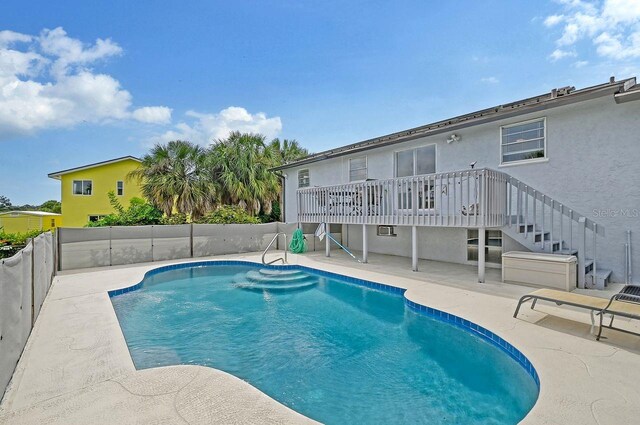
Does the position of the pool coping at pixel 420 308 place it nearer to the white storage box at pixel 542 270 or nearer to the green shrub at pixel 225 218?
the white storage box at pixel 542 270

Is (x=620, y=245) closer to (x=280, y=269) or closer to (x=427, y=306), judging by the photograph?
(x=427, y=306)

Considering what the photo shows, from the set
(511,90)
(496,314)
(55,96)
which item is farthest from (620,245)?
(55,96)

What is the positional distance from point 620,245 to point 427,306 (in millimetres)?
5137

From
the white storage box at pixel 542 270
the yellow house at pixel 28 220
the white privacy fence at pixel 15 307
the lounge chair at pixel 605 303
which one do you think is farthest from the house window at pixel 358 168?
the yellow house at pixel 28 220

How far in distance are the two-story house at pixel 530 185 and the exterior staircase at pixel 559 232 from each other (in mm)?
26

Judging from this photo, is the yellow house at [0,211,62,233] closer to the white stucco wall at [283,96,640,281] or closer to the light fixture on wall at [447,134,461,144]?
the light fixture on wall at [447,134,461,144]

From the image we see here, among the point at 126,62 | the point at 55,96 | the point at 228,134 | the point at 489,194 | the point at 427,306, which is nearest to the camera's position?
the point at 427,306

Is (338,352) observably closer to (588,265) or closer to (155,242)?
(588,265)

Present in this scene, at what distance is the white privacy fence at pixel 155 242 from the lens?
1066 cm

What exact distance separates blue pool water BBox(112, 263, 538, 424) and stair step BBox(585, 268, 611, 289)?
4.04 metres

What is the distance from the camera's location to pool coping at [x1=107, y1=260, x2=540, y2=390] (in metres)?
4.14

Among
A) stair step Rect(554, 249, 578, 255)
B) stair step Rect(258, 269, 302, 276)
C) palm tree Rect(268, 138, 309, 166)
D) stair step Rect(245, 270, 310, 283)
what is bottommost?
stair step Rect(245, 270, 310, 283)

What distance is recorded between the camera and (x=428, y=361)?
4.59 metres

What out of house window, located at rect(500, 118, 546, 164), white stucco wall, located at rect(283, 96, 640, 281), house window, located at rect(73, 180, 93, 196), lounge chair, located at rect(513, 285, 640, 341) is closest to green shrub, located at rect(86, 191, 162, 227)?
house window, located at rect(73, 180, 93, 196)
